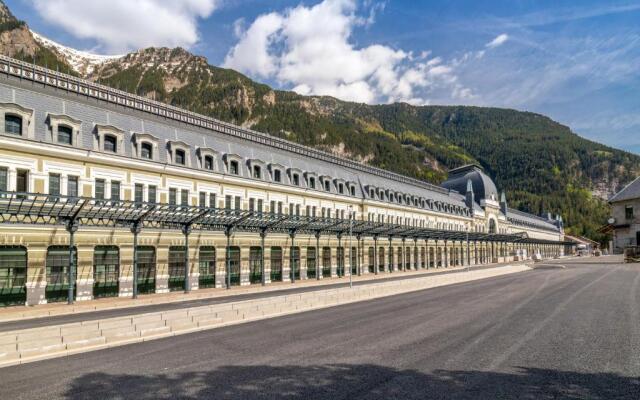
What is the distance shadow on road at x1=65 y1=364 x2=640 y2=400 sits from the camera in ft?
35.2

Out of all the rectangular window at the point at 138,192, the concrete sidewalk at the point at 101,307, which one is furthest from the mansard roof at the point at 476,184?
the rectangular window at the point at 138,192

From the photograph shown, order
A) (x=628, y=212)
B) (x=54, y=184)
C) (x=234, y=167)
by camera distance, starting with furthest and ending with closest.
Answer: (x=628, y=212) < (x=234, y=167) < (x=54, y=184)

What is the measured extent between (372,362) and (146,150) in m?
31.5

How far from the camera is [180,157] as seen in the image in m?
42.1

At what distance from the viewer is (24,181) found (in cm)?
3075

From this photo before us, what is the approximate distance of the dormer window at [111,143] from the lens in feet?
118

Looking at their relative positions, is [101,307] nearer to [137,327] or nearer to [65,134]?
[137,327]

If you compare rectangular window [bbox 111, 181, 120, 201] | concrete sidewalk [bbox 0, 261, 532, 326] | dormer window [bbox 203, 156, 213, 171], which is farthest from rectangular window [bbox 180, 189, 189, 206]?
concrete sidewalk [bbox 0, 261, 532, 326]

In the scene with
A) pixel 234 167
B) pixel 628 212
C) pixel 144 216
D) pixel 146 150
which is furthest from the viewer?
pixel 628 212

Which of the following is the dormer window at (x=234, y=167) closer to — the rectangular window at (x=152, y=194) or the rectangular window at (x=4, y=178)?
the rectangular window at (x=152, y=194)

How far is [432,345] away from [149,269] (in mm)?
27192

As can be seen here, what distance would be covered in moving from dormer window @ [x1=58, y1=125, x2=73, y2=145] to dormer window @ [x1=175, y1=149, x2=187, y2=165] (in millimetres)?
9582

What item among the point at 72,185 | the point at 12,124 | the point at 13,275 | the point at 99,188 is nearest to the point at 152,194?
the point at 99,188

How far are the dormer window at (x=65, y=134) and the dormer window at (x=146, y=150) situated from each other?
5808mm
